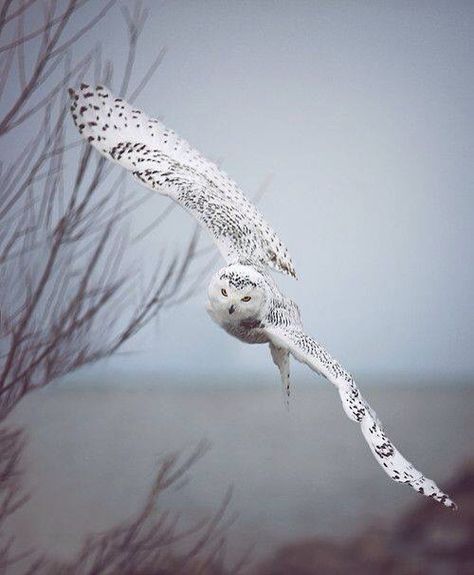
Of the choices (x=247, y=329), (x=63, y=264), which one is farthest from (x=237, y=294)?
(x=63, y=264)

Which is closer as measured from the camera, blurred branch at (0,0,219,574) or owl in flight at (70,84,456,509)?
owl in flight at (70,84,456,509)

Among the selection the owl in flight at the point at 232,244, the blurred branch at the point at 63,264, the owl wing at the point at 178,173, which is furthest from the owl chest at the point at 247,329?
the blurred branch at the point at 63,264

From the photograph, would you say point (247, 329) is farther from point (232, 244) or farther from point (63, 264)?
point (63, 264)

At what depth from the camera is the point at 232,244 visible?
152 cm

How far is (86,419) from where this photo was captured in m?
2.39

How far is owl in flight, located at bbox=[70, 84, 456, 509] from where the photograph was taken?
4.03 ft

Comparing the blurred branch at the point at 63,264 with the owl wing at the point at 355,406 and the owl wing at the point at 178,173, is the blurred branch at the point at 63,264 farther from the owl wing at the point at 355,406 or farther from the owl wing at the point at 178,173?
the owl wing at the point at 355,406

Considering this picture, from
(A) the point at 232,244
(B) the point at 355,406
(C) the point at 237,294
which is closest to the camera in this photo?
(B) the point at 355,406

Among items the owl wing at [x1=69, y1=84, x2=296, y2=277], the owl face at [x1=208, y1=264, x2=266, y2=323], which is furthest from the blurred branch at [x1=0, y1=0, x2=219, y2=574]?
the owl face at [x1=208, y1=264, x2=266, y2=323]

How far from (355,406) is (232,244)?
0.46m

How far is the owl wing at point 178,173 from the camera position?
4.99 feet

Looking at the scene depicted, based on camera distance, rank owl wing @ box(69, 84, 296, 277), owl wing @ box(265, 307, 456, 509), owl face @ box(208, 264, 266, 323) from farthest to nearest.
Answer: owl wing @ box(69, 84, 296, 277) → owl face @ box(208, 264, 266, 323) → owl wing @ box(265, 307, 456, 509)

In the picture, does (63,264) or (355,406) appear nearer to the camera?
(355,406)

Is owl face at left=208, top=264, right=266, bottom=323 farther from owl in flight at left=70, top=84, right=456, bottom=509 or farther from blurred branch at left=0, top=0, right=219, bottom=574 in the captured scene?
blurred branch at left=0, top=0, right=219, bottom=574
